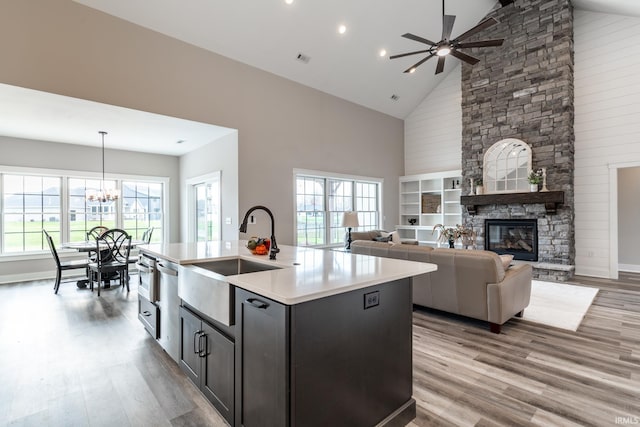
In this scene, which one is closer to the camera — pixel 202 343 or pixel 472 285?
pixel 202 343

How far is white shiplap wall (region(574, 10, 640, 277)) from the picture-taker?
572cm

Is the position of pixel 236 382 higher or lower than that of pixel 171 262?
lower

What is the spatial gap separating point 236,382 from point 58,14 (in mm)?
4866

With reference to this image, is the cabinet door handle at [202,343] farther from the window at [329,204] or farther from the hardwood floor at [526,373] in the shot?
the window at [329,204]

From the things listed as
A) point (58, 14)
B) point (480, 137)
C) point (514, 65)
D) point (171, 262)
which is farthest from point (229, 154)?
point (514, 65)

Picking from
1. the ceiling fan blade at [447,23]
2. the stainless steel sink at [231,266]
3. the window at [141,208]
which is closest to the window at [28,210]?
the window at [141,208]

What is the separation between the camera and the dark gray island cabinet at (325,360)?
1.43 metres

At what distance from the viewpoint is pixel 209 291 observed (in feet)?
6.45

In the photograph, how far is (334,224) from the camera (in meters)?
7.57

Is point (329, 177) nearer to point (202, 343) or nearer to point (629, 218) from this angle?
point (202, 343)

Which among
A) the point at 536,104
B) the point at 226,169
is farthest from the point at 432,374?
the point at 536,104

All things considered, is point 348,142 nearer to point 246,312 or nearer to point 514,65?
Answer: point 514,65

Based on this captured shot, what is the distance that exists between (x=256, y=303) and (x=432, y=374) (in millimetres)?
1782

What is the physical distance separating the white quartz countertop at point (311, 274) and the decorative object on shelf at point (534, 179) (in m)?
5.45
